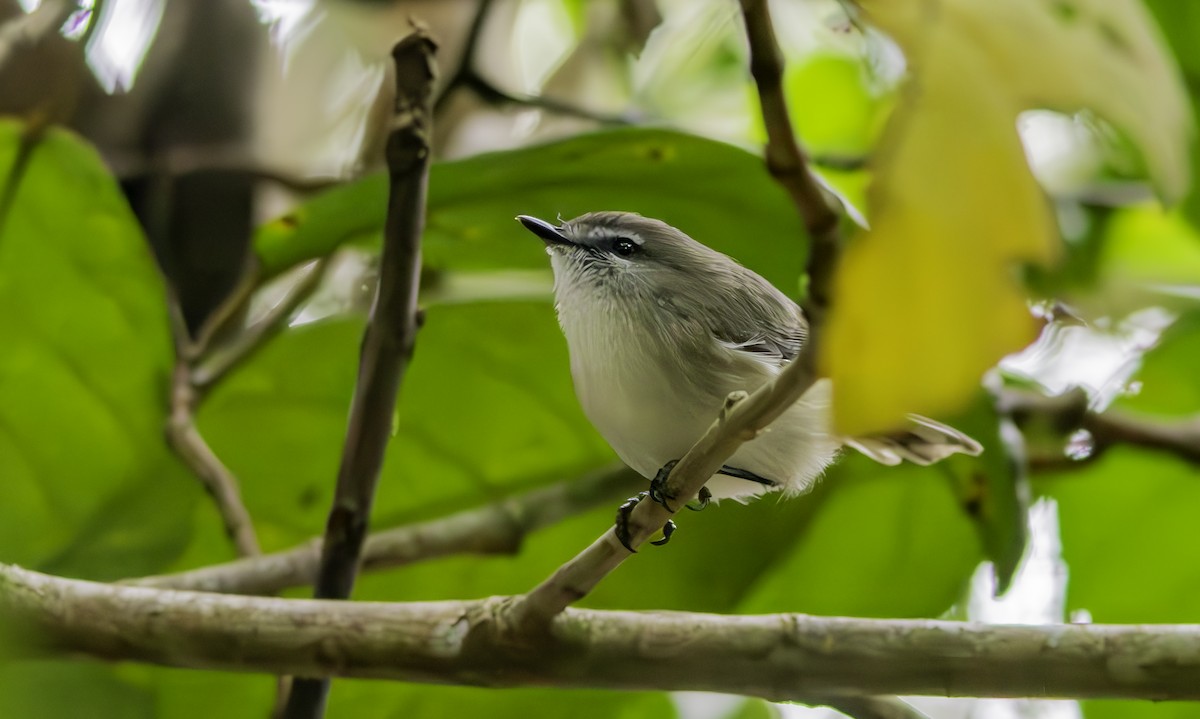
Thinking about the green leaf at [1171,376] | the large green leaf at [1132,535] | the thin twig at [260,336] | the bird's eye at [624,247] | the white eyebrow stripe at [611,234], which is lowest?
the large green leaf at [1132,535]

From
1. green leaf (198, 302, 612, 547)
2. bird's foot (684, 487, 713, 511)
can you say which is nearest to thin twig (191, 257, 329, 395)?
→ green leaf (198, 302, 612, 547)

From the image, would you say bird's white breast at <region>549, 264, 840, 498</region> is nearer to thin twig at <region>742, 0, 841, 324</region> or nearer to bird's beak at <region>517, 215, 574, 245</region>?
bird's beak at <region>517, 215, 574, 245</region>

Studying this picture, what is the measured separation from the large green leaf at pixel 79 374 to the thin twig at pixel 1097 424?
1.91 ft

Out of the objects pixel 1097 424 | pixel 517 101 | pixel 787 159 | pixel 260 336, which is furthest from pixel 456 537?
pixel 787 159

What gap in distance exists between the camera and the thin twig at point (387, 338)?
1.62 ft

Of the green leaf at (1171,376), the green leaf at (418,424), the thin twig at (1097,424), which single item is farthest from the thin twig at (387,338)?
the green leaf at (1171,376)

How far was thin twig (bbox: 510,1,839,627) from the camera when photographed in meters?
0.21

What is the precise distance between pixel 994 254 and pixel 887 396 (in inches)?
1.2

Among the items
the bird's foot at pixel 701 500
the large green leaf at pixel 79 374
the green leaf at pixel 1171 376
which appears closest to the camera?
the bird's foot at pixel 701 500

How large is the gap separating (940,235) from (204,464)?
25.3 inches

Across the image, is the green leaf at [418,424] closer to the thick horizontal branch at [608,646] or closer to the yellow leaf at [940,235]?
the thick horizontal branch at [608,646]

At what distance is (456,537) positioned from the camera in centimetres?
74

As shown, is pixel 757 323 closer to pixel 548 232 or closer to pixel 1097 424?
pixel 548 232

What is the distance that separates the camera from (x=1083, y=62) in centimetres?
24
